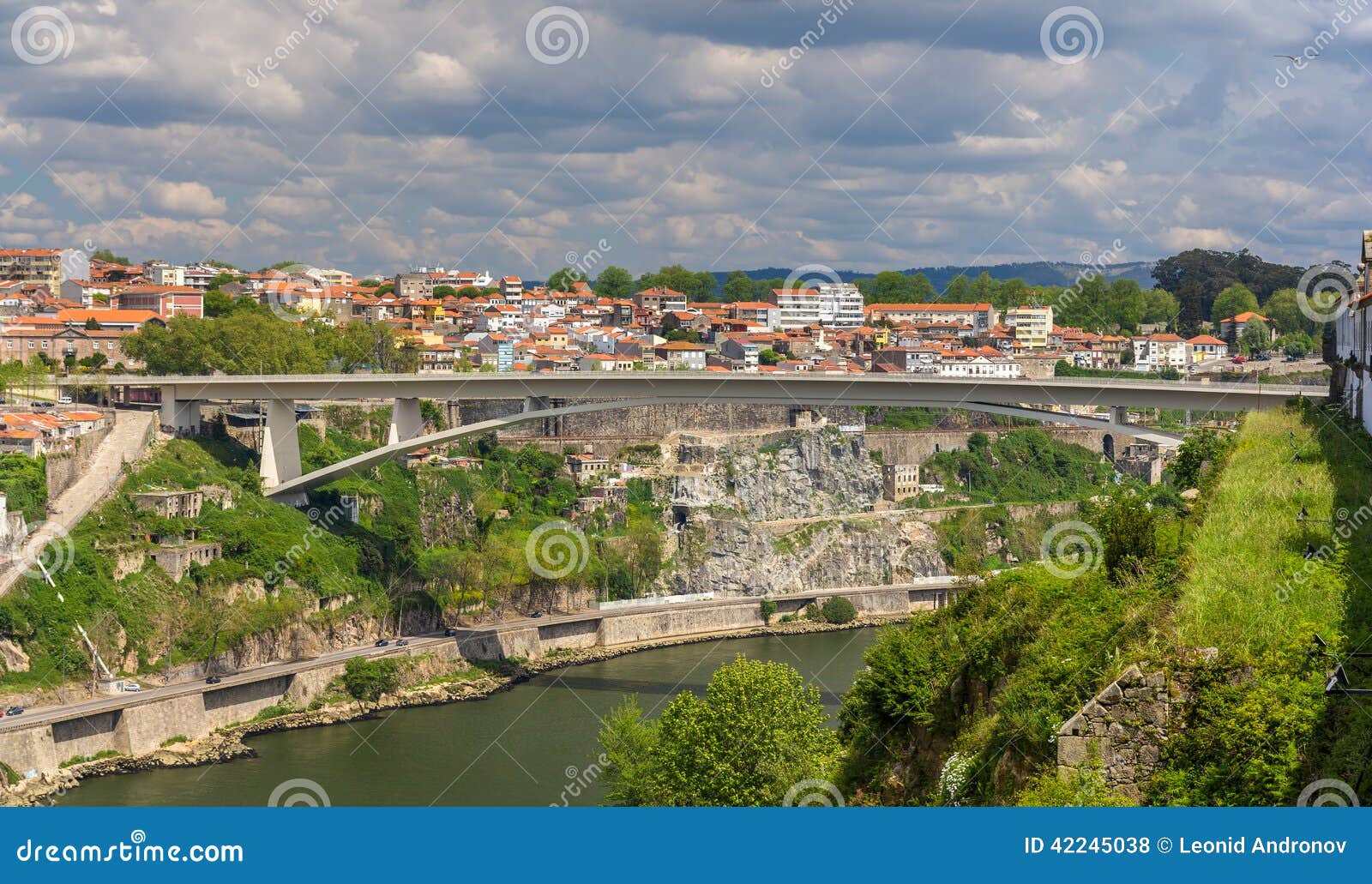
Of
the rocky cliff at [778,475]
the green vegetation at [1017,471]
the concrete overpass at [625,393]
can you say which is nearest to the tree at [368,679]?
the concrete overpass at [625,393]

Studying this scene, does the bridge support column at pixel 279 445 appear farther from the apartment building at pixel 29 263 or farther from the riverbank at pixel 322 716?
the apartment building at pixel 29 263

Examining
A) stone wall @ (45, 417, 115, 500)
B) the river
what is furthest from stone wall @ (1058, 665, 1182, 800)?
stone wall @ (45, 417, 115, 500)

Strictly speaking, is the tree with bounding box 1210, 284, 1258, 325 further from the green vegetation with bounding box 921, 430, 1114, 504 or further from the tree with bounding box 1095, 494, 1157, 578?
the tree with bounding box 1095, 494, 1157, 578

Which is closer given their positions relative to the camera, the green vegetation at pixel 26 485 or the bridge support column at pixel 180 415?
the green vegetation at pixel 26 485

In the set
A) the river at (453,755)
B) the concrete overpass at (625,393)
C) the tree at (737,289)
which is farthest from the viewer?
the tree at (737,289)

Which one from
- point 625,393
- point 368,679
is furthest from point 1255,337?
point 368,679

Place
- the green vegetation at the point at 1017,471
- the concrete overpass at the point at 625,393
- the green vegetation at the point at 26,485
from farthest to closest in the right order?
1. the green vegetation at the point at 1017,471
2. the green vegetation at the point at 26,485
3. the concrete overpass at the point at 625,393
